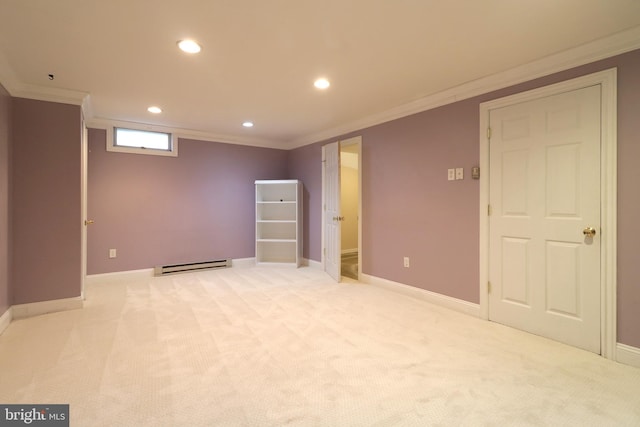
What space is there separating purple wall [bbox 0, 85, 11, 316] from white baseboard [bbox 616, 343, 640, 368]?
5135 millimetres

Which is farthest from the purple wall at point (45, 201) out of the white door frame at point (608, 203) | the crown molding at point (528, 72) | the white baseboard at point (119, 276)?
the white door frame at point (608, 203)

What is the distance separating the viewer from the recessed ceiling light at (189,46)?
2.31 meters

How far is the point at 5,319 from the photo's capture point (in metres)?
2.89

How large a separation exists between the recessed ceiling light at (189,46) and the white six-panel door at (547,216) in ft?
8.84

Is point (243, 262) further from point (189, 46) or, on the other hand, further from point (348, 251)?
point (189, 46)

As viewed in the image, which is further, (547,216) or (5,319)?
(5,319)

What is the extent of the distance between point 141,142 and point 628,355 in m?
6.02

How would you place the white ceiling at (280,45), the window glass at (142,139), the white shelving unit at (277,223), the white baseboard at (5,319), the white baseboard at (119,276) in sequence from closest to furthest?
the white ceiling at (280,45)
the white baseboard at (5,319)
the white baseboard at (119,276)
the window glass at (142,139)
the white shelving unit at (277,223)

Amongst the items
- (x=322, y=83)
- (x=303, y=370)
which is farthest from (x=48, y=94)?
(x=303, y=370)

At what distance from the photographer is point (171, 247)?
504 cm

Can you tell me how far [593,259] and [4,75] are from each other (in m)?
5.22

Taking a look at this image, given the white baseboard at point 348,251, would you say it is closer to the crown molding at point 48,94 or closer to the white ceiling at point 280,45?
the white ceiling at point 280,45

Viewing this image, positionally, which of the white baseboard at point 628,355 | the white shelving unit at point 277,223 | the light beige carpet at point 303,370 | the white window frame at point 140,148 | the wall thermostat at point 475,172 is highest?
the white window frame at point 140,148

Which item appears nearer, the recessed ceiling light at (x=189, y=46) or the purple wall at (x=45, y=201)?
the recessed ceiling light at (x=189, y=46)
